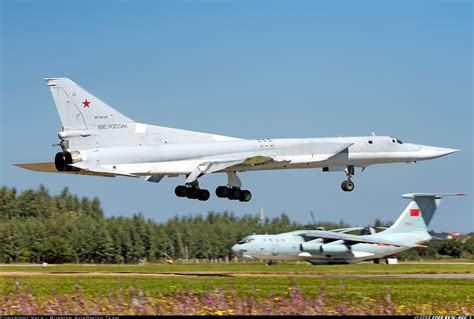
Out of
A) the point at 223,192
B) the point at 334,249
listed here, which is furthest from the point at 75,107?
the point at 334,249

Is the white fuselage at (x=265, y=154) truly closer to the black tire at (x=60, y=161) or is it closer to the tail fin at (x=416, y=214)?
the black tire at (x=60, y=161)

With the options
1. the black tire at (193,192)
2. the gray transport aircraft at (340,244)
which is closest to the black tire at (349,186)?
the black tire at (193,192)

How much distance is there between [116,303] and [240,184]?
1541 cm

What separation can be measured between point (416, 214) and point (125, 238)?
874 inches

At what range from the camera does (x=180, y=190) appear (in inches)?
1575

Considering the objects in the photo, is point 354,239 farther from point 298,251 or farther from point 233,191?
point 233,191

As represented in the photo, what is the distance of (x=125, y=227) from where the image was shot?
70.5m

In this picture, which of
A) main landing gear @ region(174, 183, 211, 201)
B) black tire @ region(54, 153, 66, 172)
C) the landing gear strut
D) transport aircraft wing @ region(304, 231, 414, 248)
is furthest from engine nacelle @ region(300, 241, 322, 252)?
black tire @ region(54, 153, 66, 172)

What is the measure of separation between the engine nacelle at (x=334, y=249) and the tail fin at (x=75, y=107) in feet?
58.4

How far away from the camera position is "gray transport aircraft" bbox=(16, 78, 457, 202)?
36.8 metres

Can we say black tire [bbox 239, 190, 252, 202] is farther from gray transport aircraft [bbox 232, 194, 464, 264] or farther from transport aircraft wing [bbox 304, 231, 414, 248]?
transport aircraft wing [bbox 304, 231, 414, 248]

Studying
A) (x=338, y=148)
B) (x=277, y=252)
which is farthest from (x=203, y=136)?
(x=277, y=252)

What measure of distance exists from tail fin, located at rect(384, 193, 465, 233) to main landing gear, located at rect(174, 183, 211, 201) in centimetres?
1802

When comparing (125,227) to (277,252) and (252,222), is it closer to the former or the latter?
(252,222)
